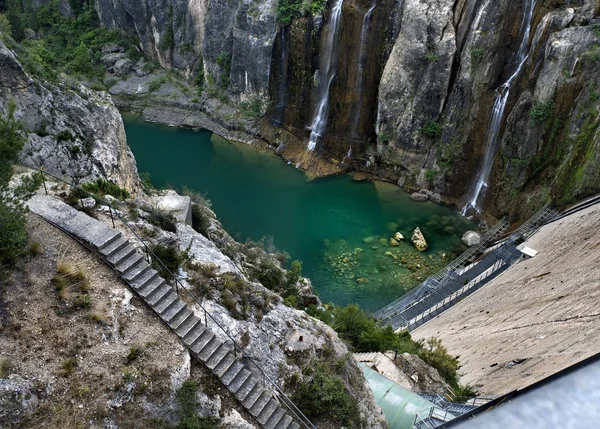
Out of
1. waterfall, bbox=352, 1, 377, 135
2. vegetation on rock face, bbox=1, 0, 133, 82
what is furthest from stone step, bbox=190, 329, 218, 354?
vegetation on rock face, bbox=1, 0, 133, 82

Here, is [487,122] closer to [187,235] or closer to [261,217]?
[261,217]

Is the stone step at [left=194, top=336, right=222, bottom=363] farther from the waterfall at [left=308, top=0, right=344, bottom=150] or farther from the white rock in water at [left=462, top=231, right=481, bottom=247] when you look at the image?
the waterfall at [left=308, top=0, right=344, bottom=150]

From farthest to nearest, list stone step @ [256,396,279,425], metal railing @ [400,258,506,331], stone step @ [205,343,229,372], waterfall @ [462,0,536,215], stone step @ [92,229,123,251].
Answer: waterfall @ [462,0,536,215] < metal railing @ [400,258,506,331] < stone step @ [92,229,123,251] < stone step @ [205,343,229,372] < stone step @ [256,396,279,425]

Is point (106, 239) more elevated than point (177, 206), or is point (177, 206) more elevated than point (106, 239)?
point (106, 239)

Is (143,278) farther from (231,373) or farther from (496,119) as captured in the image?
(496,119)

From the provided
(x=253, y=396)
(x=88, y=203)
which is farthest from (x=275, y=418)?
(x=88, y=203)

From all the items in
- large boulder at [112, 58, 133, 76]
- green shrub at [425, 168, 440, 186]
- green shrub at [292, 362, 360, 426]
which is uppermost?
green shrub at [425, 168, 440, 186]
